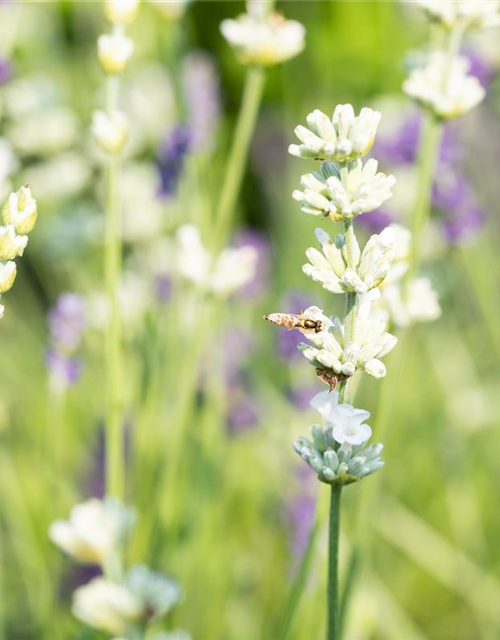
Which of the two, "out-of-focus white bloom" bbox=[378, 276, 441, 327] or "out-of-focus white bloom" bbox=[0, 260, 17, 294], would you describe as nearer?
"out-of-focus white bloom" bbox=[0, 260, 17, 294]

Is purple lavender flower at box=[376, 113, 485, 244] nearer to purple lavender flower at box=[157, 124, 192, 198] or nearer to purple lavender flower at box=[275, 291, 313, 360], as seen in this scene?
purple lavender flower at box=[275, 291, 313, 360]

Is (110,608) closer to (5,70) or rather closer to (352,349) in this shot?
(352,349)

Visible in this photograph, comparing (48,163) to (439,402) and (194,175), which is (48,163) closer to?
(194,175)

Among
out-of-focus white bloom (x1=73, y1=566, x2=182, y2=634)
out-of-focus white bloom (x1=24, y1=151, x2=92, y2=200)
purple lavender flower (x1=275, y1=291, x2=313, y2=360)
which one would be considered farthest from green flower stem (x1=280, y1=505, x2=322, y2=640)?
out-of-focus white bloom (x1=24, y1=151, x2=92, y2=200)

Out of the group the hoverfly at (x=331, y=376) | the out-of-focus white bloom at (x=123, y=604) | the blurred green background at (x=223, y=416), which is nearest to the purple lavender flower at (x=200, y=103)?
the blurred green background at (x=223, y=416)

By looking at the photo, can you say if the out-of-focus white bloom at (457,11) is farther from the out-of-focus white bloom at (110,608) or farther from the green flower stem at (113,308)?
the out-of-focus white bloom at (110,608)

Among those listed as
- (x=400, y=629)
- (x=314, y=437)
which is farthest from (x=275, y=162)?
(x=314, y=437)
